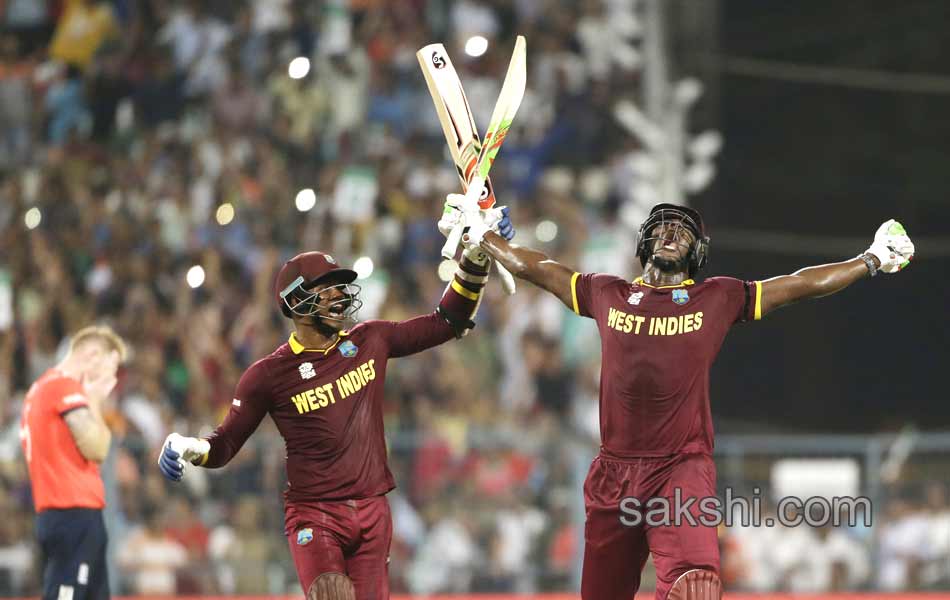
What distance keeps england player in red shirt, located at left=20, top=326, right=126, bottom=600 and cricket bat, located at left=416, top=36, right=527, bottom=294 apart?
2461 millimetres

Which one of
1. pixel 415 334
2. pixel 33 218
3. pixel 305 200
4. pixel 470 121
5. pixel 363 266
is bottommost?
Answer: pixel 415 334

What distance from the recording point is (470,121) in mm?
7980

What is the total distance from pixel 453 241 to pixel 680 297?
1131 millimetres

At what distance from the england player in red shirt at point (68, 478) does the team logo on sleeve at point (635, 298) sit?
331 centimetres

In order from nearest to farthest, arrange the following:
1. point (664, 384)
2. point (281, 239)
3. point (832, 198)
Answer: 1. point (664, 384)
2. point (281, 239)
3. point (832, 198)

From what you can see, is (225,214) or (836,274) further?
(225,214)

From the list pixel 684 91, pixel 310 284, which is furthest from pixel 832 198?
pixel 310 284

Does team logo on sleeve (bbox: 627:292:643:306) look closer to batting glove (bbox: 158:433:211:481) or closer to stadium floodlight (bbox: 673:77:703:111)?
batting glove (bbox: 158:433:211:481)

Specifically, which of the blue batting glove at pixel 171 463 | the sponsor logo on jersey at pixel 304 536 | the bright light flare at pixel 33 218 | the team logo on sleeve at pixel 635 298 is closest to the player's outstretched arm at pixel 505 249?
the team logo on sleeve at pixel 635 298

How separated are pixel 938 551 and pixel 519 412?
351cm

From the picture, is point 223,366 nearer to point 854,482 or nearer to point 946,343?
point 854,482

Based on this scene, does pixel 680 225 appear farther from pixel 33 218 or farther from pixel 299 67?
pixel 33 218

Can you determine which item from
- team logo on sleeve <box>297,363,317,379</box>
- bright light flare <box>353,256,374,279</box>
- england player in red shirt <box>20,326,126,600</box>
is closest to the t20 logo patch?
team logo on sleeve <box>297,363,317,379</box>

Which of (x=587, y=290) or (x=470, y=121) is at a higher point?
(x=470, y=121)
